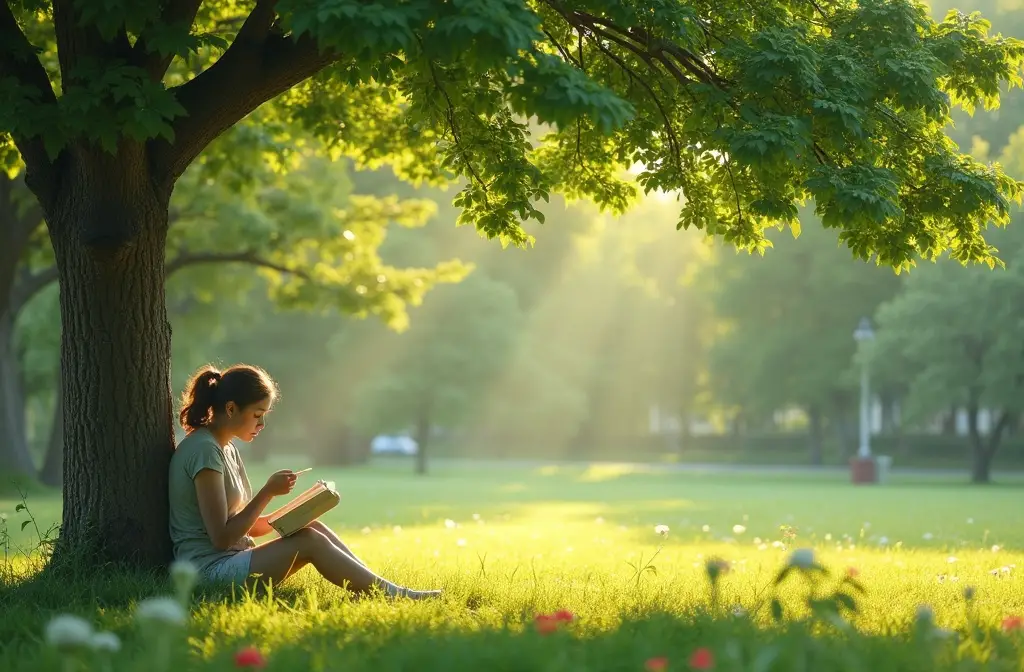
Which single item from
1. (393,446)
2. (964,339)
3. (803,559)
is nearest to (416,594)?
(803,559)

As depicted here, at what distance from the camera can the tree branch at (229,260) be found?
2247 cm

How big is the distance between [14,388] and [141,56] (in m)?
21.6

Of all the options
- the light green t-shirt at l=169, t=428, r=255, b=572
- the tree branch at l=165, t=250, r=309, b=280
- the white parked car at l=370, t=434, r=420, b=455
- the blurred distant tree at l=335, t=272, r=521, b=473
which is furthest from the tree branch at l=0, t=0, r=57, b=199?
the white parked car at l=370, t=434, r=420, b=455

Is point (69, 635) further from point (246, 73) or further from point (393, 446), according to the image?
point (393, 446)

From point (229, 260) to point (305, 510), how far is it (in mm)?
→ 16715

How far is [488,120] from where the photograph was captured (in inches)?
340

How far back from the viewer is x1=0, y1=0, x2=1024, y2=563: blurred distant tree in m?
6.07

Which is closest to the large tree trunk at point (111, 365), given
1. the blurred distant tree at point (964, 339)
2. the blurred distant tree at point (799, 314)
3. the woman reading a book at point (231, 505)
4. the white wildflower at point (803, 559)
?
the woman reading a book at point (231, 505)

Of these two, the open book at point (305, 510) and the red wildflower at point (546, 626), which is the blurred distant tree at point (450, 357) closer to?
the open book at point (305, 510)

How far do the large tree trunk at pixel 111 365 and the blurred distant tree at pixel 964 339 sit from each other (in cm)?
2881

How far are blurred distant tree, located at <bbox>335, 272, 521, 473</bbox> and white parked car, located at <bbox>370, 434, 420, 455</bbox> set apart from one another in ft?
141

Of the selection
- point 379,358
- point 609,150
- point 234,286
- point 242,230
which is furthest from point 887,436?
point 609,150

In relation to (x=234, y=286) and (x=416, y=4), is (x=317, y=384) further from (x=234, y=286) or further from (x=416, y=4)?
(x=416, y=4)

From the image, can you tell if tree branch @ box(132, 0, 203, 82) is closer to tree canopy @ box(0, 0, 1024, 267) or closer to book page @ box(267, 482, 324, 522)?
tree canopy @ box(0, 0, 1024, 267)
